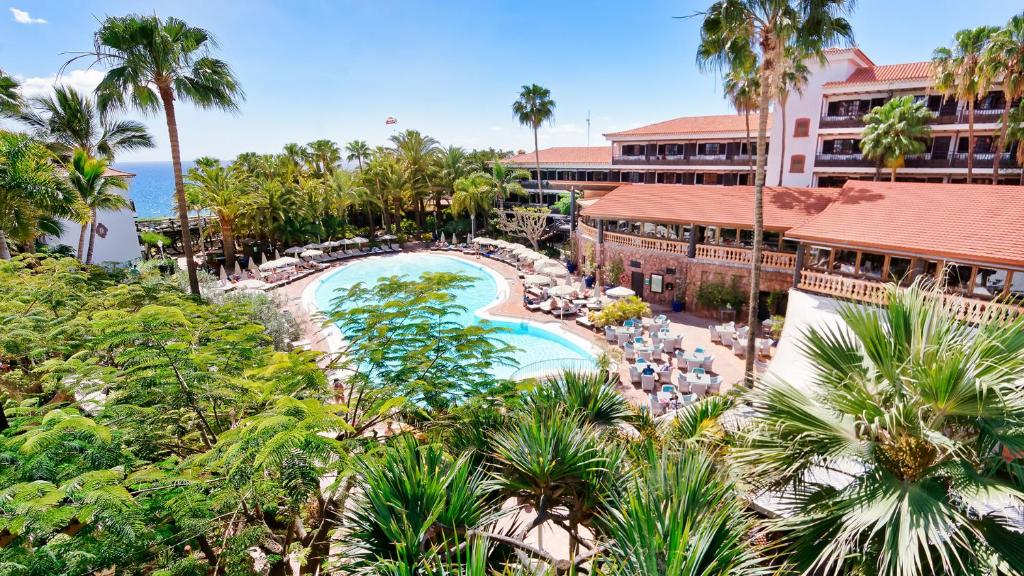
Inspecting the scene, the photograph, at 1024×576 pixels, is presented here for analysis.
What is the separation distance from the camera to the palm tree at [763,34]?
1359 centimetres

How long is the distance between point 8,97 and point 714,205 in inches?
1164

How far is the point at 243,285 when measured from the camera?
30.9m

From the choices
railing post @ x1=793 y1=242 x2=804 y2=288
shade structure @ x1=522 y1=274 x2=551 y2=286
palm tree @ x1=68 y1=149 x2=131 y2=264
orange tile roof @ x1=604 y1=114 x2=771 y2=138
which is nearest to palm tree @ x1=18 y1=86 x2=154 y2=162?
palm tree @ x1=68 y1=149 x2=131 y2=264

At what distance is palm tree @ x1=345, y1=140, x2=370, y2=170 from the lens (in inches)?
1993

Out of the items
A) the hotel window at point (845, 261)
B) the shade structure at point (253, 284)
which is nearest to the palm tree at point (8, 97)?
the shade structure at point (253, 284)

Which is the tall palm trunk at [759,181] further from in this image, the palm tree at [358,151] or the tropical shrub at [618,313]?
the palm tree at [358,151]

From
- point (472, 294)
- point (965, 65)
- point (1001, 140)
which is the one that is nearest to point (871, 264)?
point (965, 65)

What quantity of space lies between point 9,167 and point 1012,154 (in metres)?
45.0

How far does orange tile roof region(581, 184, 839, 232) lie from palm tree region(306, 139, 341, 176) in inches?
1282

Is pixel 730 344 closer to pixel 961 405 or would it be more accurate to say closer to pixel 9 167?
pixel 961 405

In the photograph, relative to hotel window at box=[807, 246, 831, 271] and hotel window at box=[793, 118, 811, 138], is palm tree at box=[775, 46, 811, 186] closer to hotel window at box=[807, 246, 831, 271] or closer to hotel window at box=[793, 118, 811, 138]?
hotel window at box=[793, 118, 811, 138]

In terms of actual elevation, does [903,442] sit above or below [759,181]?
below

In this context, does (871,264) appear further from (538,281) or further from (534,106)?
(534,106)

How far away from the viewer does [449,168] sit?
4884 cm
